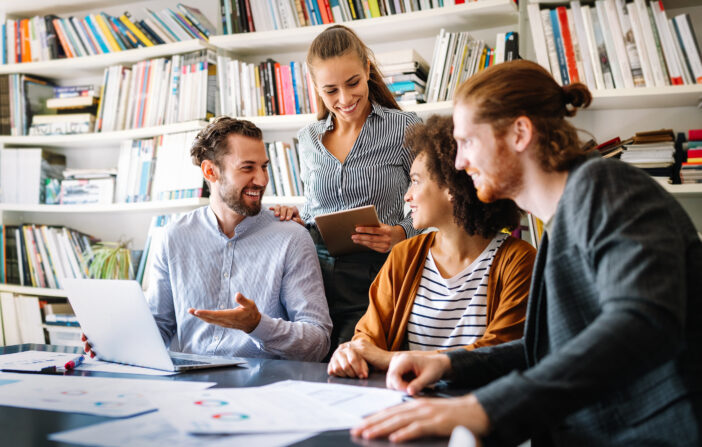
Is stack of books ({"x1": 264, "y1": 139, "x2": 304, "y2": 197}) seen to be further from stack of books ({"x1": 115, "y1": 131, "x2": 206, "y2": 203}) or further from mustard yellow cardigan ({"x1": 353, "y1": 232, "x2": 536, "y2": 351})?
mustard yellow cardigan ({"x1": 353, "y1": 232, "x2": 536, "y2": 351})

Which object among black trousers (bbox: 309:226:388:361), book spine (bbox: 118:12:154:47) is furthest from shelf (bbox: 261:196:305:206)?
book spine (bbox: 118:12:154:47)

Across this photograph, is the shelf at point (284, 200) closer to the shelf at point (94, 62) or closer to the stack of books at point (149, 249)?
the stack of books at point (149, 249)

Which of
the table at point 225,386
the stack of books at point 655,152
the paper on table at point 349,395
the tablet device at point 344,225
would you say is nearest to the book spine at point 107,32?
the tablet device at point 344,225

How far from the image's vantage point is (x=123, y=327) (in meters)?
1.29

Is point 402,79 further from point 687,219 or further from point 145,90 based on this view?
point 687,219

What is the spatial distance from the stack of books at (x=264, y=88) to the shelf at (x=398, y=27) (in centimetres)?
10

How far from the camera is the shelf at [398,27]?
242cm

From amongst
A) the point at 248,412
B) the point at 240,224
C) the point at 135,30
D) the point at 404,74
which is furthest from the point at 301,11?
the point at 248,412

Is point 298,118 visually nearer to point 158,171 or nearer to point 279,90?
point 279,90

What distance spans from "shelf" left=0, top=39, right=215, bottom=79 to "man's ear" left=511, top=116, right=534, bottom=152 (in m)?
2.28

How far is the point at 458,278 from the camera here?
144cm

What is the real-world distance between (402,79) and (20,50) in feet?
7.61

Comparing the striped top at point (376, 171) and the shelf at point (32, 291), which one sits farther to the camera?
the shelf at point (32, 291)

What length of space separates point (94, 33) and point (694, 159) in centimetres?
296
